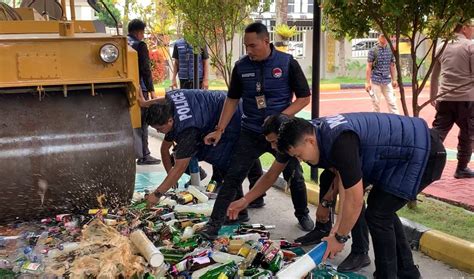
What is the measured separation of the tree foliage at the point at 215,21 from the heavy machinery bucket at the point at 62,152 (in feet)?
7.63

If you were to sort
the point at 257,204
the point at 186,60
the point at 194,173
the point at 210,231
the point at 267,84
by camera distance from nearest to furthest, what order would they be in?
1. the point at 210,231
2. the point at 267,84
3. the point at 257,204
4. the point at 194,173
5. the point at 186,60

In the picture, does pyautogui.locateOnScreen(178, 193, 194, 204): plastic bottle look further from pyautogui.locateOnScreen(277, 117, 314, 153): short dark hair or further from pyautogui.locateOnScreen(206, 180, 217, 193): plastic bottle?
pyautogui.locateOnScreen(277, 117, 314, 153): short dark hair

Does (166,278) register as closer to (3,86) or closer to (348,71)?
(3,86)

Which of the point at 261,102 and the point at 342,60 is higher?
the point at 261,102

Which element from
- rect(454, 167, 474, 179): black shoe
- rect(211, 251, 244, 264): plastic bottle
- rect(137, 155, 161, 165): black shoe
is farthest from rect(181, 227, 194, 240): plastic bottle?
rect(454, 167, 474, 179): black shoe

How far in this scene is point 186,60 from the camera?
9133 millimetres

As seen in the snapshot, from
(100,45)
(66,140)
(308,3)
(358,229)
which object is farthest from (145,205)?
(308,3)

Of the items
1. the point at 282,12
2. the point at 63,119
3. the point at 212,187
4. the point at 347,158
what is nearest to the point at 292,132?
the point at 347,158

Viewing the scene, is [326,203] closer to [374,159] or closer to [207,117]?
[374,159]

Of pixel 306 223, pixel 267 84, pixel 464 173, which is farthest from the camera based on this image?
pixel 464 173

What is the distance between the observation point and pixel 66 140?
4.69m

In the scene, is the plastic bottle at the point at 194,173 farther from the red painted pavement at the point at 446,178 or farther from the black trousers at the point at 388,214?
the black trousers at the point at 388,214

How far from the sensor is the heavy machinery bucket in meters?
4.53

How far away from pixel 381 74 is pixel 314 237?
18.5 feet
